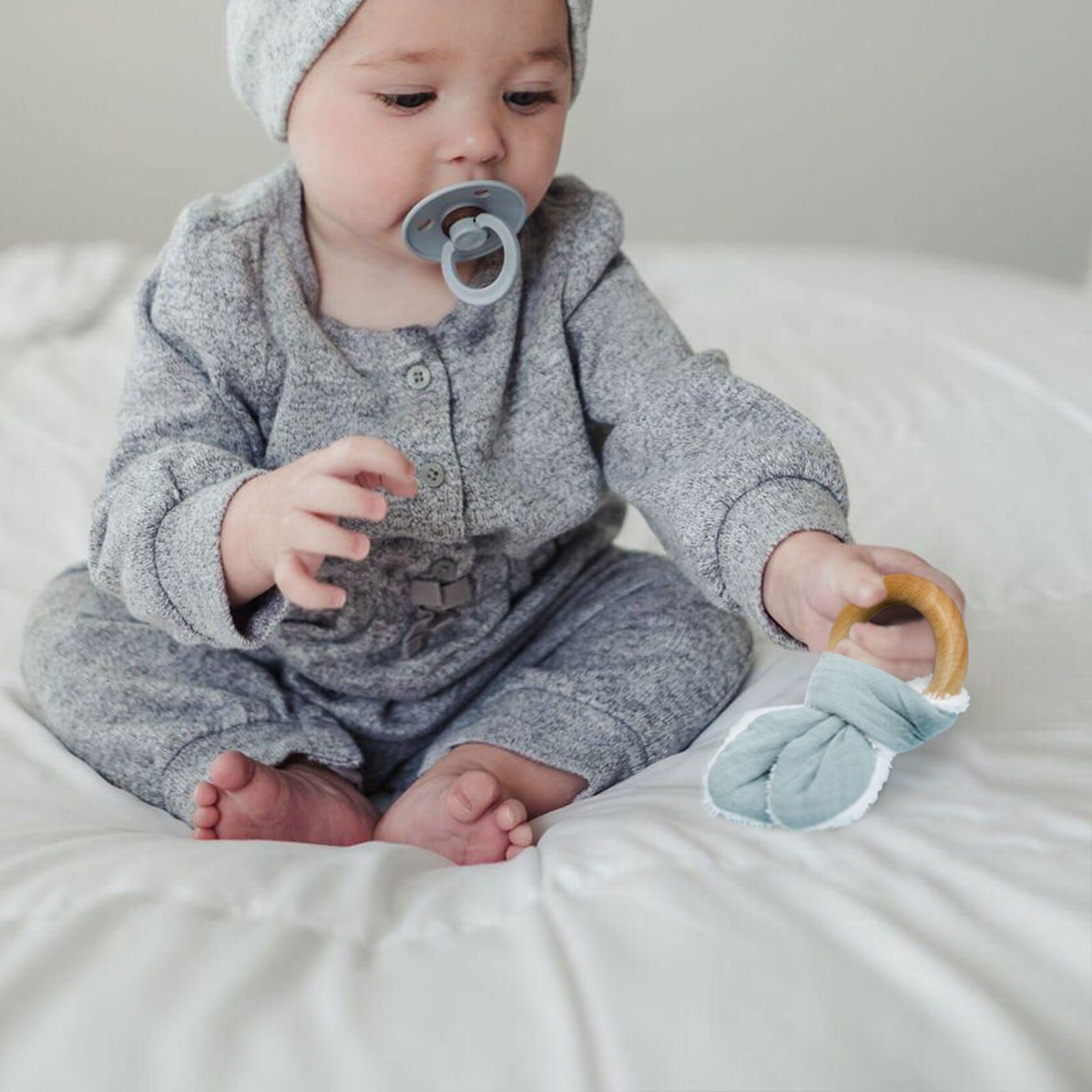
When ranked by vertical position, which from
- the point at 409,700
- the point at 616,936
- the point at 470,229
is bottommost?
the point at 409,700

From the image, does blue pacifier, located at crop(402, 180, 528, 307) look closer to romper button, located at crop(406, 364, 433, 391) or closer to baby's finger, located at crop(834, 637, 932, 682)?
romper button, located at crop(406, 364, 433, 391)

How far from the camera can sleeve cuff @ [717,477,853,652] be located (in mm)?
776

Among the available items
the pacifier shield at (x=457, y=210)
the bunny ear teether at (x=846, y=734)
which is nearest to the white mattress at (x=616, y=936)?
the bunny ear teether at (x=846, y=734)

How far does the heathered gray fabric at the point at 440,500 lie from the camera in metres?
0.86

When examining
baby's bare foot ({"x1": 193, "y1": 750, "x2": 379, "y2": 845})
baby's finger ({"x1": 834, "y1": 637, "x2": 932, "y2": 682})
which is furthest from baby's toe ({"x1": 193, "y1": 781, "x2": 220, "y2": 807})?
baby's finger ({"x1": 834, "y1": 637, "x2": 932, "y2": 682})

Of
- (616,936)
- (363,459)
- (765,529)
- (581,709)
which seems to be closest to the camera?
(616,936)

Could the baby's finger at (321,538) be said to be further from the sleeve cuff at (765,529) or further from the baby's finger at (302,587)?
the sleeve cuff at (765,529)

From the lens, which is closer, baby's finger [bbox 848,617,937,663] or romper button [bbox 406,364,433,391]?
baby's finger [bbox 848,617,937,663]

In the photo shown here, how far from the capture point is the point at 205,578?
0.76m

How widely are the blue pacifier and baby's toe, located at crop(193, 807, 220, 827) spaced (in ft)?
1.10

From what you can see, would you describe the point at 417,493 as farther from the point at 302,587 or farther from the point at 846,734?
the point at 846,734

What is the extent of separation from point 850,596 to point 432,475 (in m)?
0.33

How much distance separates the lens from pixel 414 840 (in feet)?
2.61

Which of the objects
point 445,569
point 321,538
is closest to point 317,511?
point 321,538
